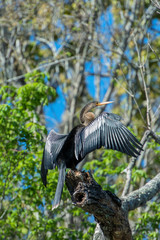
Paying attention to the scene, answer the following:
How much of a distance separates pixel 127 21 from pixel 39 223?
6.50 metres

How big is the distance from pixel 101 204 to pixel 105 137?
3.12ft

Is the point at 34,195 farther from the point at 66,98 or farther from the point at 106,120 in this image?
the point at 66,98

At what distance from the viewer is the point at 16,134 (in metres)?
5.66

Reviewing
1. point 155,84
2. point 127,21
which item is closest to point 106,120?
point 127,21

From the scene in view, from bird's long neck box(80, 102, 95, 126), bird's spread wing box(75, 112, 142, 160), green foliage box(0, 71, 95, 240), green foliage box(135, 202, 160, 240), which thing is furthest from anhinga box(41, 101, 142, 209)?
green foliage box(135, 202, 160, 240)

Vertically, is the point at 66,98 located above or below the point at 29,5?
below

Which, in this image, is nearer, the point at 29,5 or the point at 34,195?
the point at 34,195

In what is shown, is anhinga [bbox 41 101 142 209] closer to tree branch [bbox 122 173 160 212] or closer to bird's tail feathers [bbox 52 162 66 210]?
bird's tail feathers [bbox 52 162 66 210]

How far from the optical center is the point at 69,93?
11.4 m

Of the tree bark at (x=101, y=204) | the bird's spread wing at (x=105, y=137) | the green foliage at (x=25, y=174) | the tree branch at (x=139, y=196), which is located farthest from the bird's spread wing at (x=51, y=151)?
the tree branch at (x=139, y=196)

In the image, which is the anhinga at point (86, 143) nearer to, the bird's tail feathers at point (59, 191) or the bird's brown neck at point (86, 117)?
the bird's tail feathers at point (59, 191)

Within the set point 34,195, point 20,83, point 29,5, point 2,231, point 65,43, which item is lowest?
point 2,231

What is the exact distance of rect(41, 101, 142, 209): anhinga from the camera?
4.34m

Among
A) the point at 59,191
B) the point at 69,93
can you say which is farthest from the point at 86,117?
the point at 69,93
